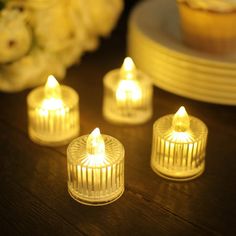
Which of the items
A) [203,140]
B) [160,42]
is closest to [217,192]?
[203,140]

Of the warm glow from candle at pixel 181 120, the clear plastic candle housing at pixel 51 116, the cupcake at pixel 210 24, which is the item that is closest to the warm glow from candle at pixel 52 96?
the clear plastic candle housing at pixel 51 116

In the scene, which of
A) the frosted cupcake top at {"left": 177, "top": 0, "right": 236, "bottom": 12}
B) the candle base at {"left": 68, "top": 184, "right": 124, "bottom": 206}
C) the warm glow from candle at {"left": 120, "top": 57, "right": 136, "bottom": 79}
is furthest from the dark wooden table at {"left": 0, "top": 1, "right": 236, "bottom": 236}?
the frosted cupcake top at {"left": 177, "top": 0, "right": 236, "bottom": 12}

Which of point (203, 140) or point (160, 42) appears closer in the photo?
point (203, 140)

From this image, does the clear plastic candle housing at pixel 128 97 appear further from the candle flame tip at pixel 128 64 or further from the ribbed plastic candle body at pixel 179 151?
the ribbed plastic candle body at pixel 179 151

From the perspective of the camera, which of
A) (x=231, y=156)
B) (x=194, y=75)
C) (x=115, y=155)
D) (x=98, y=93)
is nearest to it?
(x=115, y=155)

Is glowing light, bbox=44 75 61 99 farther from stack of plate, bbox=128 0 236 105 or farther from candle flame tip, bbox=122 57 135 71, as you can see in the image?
stack of plate, bbox=128 0 236 105

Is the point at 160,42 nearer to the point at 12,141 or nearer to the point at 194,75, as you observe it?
the point at 194,75

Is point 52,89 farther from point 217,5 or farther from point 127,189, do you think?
point 217,5
